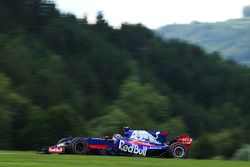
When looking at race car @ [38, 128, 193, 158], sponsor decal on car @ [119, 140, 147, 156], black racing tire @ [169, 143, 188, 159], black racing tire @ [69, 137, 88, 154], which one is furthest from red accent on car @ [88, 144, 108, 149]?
black racing tire @ [169, 143, 188, 159]

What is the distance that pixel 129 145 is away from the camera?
88.6 ft

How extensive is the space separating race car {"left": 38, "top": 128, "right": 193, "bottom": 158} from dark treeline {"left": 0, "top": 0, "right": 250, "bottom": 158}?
23318 mm

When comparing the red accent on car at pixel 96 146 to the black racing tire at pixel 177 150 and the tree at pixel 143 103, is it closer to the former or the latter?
the black racing tire at pixel 177 150

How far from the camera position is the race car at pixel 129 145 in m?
25.6

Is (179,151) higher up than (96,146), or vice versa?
(96,146)

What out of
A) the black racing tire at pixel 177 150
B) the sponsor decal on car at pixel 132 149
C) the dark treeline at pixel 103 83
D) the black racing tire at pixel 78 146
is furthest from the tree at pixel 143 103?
the black racing tire at pixel 78 146

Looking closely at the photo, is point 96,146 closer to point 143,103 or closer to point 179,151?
point 179,151

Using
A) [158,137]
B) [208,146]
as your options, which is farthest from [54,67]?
[158,137]

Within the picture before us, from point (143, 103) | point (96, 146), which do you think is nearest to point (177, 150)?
point (96, 146)

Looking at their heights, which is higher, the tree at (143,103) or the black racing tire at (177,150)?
the tree at (143,103)

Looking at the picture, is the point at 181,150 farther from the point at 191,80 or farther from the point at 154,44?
the point at 154,44

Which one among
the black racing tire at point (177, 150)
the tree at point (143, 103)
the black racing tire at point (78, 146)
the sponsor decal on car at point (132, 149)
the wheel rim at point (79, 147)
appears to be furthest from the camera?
the tree at point (143, 103)

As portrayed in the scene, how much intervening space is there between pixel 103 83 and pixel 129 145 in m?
108

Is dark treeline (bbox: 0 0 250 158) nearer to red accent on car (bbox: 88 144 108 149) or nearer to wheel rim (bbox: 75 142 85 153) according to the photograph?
red accent on car (bbox: 88 144 108 149)
